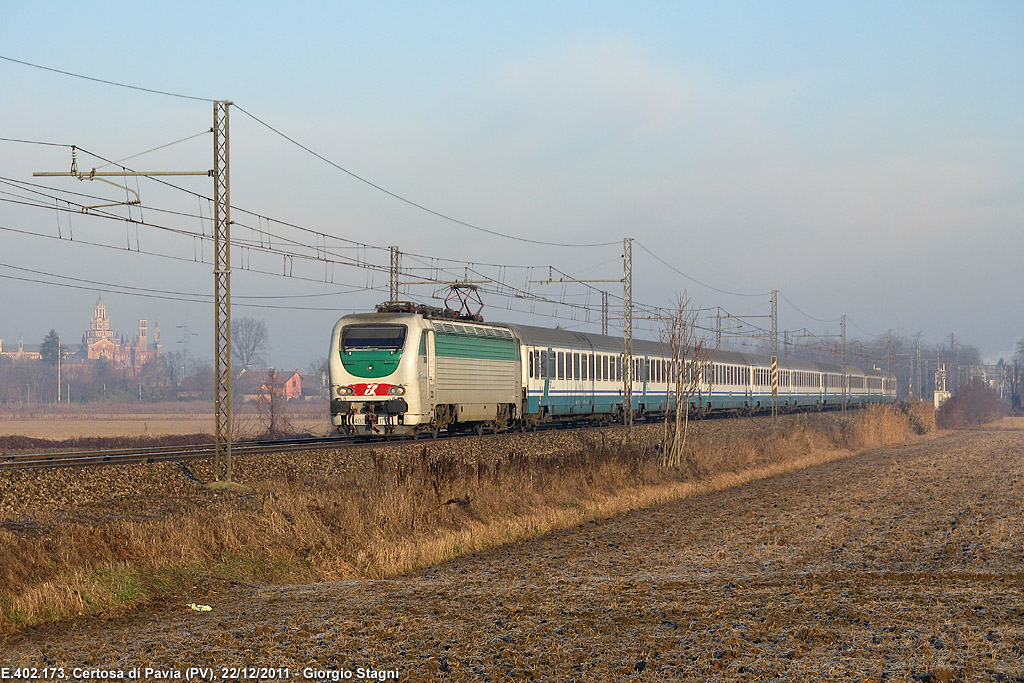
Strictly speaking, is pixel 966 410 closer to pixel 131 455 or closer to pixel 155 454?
pixel 155 454

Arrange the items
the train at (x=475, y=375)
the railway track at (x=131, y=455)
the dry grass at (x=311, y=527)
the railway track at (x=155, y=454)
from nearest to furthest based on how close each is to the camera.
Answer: the dry grass at (x=311, y=527) < the railway track at (x=131, y=455) < the railway track at (x=155, y=454) < the train at (x=475, y=375)

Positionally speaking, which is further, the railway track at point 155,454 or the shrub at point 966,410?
the shrub at point 966,410

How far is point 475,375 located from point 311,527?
17935mm

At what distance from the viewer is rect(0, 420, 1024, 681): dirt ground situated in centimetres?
897

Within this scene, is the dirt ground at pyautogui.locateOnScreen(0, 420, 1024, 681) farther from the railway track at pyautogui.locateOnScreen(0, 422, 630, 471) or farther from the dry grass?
the railway track at pyautogui.locateOnScreen(0, 422, 630, 471)

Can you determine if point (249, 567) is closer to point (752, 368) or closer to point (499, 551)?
point (499, 551)

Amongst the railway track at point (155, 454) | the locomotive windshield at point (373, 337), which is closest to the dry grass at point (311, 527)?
the railway track at point (155, 454)

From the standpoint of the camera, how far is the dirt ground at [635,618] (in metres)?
8.97

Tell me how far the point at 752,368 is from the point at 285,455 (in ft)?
150

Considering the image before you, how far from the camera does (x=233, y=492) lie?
20922 mm

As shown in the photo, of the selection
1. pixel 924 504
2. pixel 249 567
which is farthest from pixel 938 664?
pixel 924 504

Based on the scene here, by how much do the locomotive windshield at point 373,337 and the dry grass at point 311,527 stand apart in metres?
3.77

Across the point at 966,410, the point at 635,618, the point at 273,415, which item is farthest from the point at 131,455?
the point at 966,410

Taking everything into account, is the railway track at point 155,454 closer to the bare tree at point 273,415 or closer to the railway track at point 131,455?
the railway track at point 131,455
